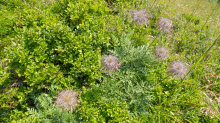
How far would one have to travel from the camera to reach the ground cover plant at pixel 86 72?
8.78 feet

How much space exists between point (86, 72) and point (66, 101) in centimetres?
83

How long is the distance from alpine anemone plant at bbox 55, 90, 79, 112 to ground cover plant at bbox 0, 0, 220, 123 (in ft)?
0.07

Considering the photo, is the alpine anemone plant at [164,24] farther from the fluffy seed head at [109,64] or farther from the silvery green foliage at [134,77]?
the fluffy seed head at [109,64]

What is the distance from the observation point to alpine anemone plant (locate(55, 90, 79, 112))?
9.19ft

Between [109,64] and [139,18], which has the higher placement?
[139,18]

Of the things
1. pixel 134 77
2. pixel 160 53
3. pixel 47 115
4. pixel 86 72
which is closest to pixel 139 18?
pixel 160 53

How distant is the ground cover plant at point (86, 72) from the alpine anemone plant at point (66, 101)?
0.02 meters

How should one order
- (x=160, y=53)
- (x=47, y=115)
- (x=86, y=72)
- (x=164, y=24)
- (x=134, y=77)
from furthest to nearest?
1. (x=164, y=24)
2. (x=160, y=53)
3. (x=134, y=77)
4. (x=86, y=72)
5. (x=47, y=115)

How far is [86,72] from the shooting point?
3.14 metres

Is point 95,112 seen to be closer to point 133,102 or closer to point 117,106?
point 117,106

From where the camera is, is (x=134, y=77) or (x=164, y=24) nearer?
(x=134, y=77)

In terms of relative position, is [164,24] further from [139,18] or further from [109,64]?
[109,64]

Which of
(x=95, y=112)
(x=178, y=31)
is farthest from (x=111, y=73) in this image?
(x=178, y=31)

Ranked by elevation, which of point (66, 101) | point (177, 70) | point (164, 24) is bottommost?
point (66, 101)
